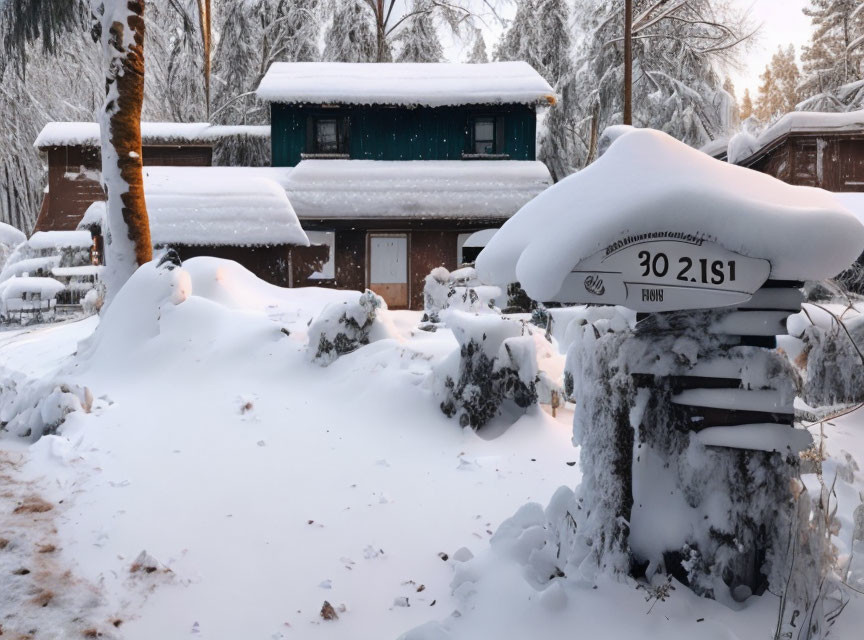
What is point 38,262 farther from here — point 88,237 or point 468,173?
point 468,173

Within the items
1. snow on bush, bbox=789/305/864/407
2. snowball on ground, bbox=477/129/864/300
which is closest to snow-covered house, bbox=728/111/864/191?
snow on bush, bbox=789/305/864/407

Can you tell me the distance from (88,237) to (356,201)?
8.98 m

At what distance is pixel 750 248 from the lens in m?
2.65

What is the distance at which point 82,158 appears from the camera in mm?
22094

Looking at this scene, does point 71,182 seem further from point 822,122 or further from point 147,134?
point 822,122

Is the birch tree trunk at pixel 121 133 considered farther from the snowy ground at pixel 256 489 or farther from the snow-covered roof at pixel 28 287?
the snow-covered roof at pixel 28 287

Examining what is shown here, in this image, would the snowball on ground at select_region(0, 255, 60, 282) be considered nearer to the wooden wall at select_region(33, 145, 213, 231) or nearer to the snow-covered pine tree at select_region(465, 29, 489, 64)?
the wooden wall at select_region(33, 145, 213, 231)

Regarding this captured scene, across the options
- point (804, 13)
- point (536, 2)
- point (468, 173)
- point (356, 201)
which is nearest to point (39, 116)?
point (356, 201)

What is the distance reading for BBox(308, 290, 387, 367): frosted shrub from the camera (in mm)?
7312

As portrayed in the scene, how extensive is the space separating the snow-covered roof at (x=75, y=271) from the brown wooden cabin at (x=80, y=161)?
471cm

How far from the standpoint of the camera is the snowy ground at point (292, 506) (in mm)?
3021

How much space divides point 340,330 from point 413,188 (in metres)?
11.2

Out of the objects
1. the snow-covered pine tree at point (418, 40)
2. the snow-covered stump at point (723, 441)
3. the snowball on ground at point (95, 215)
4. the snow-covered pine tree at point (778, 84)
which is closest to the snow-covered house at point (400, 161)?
the snowball on ground at point (95, 215)

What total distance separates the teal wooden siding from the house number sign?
16.9 m
